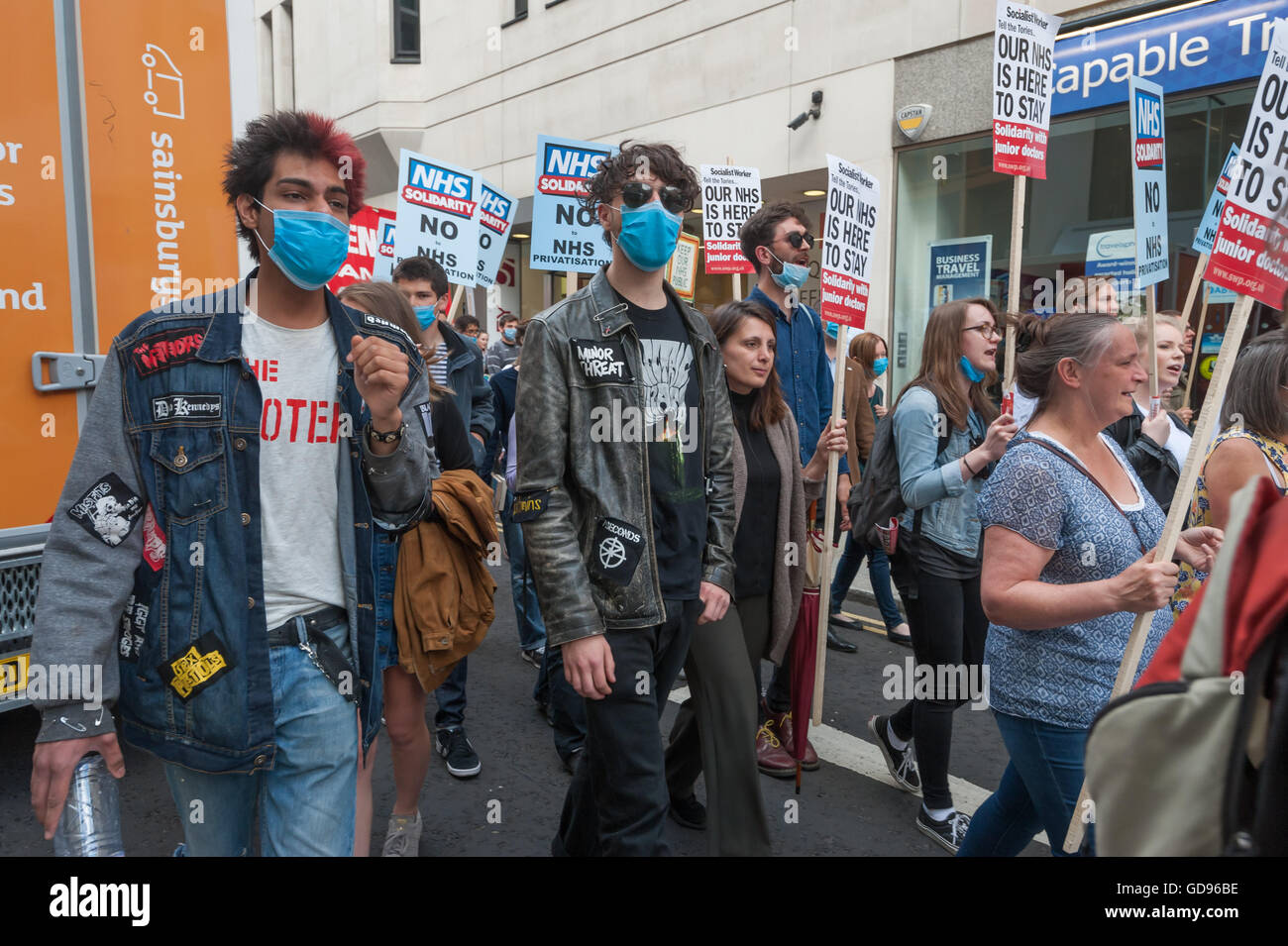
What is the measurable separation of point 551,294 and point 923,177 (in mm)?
8711

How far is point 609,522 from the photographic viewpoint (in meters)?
2.71

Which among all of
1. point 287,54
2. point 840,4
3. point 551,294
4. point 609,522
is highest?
point 287,54

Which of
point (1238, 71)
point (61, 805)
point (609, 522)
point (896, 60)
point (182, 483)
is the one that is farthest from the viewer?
point (896, 60)

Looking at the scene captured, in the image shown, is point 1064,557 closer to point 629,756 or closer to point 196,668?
point 629,756

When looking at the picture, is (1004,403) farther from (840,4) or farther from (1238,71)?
(840,4)

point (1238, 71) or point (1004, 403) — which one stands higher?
point (1238, 71)

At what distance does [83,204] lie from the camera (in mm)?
4109

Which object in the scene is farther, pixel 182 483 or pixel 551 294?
pixel 551 294

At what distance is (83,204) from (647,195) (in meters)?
2.67

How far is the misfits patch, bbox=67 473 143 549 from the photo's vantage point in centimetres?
199

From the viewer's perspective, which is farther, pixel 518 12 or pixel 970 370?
pixel 518 12

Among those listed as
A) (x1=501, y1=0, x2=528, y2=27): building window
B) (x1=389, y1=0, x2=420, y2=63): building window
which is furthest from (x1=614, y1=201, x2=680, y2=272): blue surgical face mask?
(x1=389, y1=0, x2=420, y2=63): building window

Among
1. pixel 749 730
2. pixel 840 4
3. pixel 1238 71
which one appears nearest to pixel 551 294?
pixel 840 4

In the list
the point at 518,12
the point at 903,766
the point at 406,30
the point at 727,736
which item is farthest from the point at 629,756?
the point at 406,30
